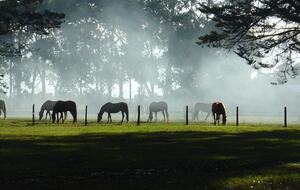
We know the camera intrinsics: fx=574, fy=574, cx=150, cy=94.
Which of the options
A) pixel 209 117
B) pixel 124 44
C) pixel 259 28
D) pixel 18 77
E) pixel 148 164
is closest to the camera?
pixel 148 164

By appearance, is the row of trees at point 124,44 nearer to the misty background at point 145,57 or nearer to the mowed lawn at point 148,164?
the misty background at point 145,57

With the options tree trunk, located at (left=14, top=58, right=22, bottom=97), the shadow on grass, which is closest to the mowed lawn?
the shadow on grass

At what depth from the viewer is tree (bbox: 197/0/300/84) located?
3148cm

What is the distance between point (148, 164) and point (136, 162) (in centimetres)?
44

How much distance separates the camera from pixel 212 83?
104 metres

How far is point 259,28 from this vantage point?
34938 mm

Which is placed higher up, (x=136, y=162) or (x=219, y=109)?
(x=219, y=109)

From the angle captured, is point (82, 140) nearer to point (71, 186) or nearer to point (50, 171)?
point (50, 171)

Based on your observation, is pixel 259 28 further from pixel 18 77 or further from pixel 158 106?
pixel 18 77

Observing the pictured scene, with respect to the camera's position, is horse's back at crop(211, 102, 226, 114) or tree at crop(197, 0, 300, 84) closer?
tree at crop(197, 0, 300, 84)

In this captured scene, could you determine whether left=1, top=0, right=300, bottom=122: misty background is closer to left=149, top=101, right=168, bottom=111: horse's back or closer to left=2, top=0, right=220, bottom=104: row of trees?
left=2, top=0, right=220, bottom=104: row of trees

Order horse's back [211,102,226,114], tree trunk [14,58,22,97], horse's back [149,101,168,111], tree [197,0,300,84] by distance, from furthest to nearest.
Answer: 1. tree trunk [14,58,22,97]
2. horse's back [149,101,168,111]
3. horse's back [211,102,226,114]
4. tree [197,0,300,84]

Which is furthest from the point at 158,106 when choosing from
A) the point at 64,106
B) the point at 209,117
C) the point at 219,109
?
the point at 219,109

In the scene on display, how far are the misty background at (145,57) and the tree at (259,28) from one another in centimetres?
5576
